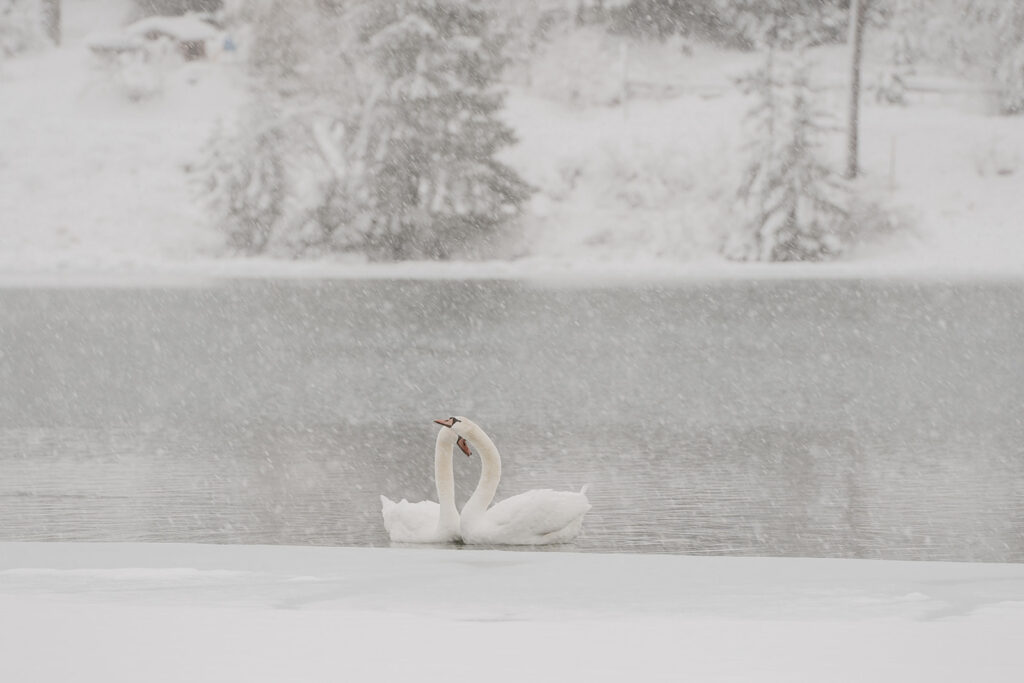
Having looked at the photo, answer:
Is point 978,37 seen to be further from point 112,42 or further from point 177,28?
point 112,42

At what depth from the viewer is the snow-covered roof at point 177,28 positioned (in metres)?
46.5

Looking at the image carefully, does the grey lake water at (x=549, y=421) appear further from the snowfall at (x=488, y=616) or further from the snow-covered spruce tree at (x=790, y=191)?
the snow-covered spruce tree at (x=790, y=191)

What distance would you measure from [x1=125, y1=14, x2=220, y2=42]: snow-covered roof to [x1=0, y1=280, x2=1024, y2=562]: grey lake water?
73.7 feet

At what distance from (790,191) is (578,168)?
18.5 ft

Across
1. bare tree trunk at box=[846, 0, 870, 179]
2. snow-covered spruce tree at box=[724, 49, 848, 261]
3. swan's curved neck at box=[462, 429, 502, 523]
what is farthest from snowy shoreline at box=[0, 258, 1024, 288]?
swan's curved neck at box=[462, 429, 502, 523]

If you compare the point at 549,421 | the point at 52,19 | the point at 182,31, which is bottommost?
the point at 549,421

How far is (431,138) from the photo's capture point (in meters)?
39.5

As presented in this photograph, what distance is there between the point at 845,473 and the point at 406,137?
31118mm

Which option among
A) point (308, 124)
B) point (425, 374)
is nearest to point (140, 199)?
point (308, 124)

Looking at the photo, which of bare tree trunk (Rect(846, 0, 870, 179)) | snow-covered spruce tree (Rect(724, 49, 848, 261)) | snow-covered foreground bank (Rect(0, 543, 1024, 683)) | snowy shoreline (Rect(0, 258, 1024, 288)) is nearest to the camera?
snow-covered foreground bank (Rect(0, 543, 1024, 683))

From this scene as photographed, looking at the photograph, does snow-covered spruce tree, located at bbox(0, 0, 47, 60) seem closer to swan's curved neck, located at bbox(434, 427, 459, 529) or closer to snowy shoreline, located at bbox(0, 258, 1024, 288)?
snowy shoreline, located at bbox(0, 258, 1024, 288)

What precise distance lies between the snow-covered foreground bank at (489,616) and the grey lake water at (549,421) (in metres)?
1.42

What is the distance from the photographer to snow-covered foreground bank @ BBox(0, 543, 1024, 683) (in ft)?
14.3

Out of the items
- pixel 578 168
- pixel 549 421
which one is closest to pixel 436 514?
pixel 549 421
